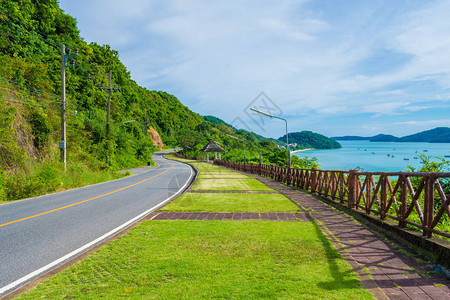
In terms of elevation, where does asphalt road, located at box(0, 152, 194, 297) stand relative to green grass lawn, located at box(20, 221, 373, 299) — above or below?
below

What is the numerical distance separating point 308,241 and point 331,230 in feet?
4.45

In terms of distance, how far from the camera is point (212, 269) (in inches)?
163

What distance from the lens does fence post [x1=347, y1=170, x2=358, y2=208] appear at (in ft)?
29.1

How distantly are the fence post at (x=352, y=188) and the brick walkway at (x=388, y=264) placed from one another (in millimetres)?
2033

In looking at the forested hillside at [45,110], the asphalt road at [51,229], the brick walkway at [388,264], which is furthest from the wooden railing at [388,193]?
the forested hillside at [45,110]

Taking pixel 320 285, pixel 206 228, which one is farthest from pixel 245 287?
pixel 206 228

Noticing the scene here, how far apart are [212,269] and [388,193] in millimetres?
5849

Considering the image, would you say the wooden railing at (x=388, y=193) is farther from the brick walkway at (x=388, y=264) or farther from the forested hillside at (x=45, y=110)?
the forested hillside at (x=45, y=110)

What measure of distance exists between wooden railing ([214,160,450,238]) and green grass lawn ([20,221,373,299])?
6.14 ft

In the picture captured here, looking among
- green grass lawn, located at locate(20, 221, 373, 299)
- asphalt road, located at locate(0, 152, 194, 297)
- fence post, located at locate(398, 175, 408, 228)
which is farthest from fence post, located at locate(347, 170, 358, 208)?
asphalt road, located at locate(0, 152, 194, 297)

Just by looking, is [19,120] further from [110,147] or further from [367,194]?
[367,194]

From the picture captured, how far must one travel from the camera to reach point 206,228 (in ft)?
21.4

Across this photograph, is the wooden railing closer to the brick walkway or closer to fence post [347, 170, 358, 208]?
fence post [347, 170, 358, 208]

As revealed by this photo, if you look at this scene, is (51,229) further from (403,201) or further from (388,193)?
(388,193)
